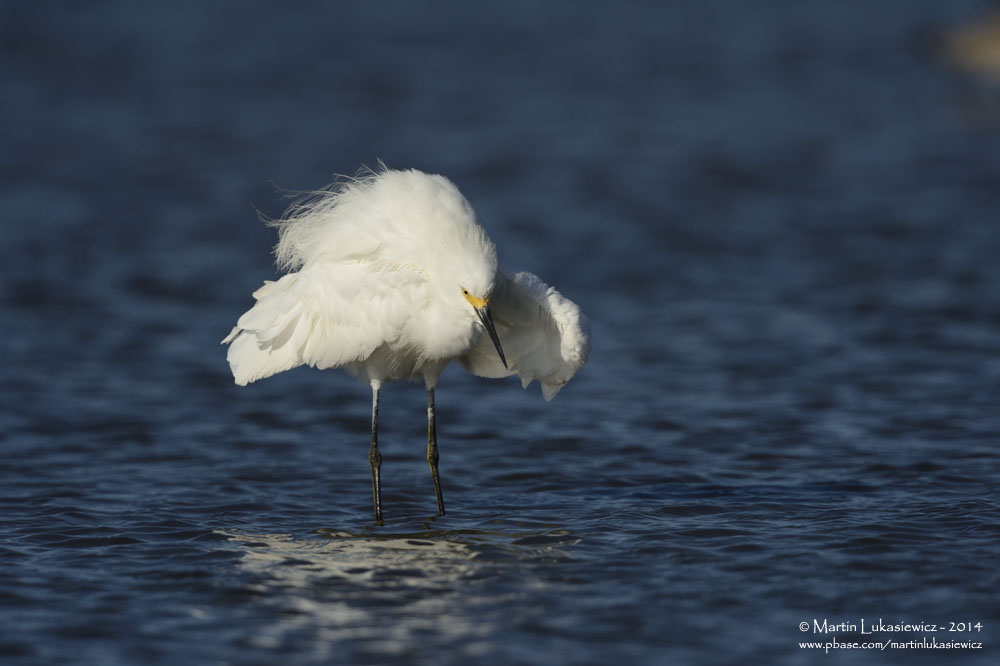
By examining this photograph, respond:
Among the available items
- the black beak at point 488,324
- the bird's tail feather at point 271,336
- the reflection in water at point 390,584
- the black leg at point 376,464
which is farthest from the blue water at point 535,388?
the black beak at point 488,324

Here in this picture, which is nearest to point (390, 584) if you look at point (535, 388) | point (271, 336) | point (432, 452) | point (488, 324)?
point (488, 324)

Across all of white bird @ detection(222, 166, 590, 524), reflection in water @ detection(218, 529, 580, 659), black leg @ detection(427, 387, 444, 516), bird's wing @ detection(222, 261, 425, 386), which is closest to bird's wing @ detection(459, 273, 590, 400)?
white bird @ detection(222, 166, 590, 524)

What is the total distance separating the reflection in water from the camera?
6.64m

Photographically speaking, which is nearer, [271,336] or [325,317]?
[325,317]

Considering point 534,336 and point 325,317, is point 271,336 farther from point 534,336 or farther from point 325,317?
point 534,336

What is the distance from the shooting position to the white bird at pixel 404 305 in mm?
8141

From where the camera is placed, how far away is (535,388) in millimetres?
12023

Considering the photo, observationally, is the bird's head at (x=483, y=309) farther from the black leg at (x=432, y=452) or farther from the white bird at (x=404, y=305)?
the black leg at (x=432, y=452)

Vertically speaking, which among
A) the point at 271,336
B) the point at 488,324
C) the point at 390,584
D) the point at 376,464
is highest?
the point at 271,336

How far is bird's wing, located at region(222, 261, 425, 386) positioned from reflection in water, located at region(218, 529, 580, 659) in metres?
1.15

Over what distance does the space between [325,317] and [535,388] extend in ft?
12.5

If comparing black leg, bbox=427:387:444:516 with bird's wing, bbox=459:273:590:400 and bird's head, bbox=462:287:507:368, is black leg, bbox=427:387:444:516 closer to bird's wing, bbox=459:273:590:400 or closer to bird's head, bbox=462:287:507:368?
bird's wing, bbox=459:273:590:400

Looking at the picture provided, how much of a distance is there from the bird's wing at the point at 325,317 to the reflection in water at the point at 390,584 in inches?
45.2

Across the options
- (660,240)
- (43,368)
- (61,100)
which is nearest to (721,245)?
(660,240)
